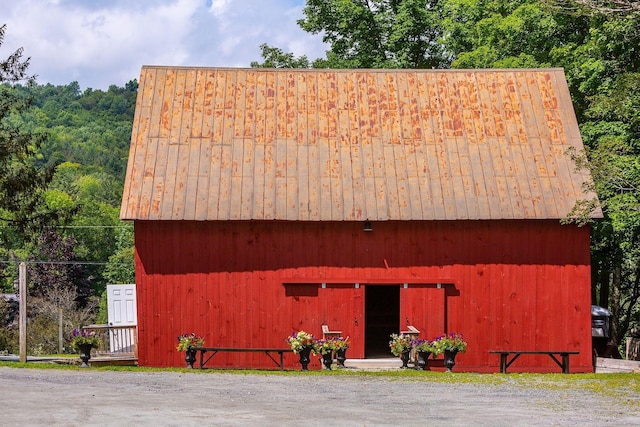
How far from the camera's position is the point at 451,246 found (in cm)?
2669

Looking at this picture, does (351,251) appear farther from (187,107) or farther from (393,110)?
(187,107)

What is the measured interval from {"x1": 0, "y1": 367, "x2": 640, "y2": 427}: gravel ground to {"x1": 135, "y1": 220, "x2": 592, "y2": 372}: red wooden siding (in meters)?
4.49

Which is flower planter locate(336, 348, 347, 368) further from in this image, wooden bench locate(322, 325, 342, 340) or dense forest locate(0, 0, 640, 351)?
dense forest locate(0, 0, 640, 351)

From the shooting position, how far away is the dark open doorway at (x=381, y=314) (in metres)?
31.6

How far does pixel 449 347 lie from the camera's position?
974 inches

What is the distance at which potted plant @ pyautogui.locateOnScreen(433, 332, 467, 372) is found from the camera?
2473cm

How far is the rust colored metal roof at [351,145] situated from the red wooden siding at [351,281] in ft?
1.74

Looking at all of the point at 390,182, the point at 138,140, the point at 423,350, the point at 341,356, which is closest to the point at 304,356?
the point at 341,356

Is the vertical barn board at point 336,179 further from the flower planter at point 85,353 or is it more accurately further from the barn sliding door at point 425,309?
the flower planter at point 85,353

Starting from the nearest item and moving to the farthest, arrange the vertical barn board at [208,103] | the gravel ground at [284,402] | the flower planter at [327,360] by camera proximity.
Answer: the gravel ground at [284,402]
the flower planter at [327,360]
the vertical barn board at [208,103]

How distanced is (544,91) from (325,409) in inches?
635

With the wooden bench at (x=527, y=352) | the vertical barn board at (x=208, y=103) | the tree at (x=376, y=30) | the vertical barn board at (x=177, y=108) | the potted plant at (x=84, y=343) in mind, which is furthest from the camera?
the tree at (x=376, y=30)

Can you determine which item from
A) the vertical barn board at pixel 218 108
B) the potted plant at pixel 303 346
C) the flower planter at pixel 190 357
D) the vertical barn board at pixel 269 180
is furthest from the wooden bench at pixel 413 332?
the vertical barn board at pixel 218 108

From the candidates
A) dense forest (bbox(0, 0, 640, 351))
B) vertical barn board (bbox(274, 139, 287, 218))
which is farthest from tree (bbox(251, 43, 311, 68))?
vertical barn board (bbox(274, 139, 287, 218))
